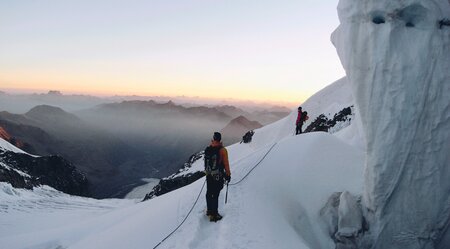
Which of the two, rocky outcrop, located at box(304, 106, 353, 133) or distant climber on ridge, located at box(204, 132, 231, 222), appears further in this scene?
rocky outcrop, located at box(304, 106, 353, 133)

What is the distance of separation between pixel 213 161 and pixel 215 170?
32 centimetres

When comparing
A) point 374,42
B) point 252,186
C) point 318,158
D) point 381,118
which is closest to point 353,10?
point 374,42

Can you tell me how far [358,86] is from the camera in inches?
558

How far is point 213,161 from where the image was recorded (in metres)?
13.1

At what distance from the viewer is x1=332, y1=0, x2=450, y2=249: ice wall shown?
42.6 feet

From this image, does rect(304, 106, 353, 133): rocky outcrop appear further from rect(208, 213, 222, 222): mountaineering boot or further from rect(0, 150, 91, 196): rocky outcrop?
rect(0, 150, 91, 196): rocky outcrop

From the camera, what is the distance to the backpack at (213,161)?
513 inches

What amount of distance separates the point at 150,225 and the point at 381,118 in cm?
940

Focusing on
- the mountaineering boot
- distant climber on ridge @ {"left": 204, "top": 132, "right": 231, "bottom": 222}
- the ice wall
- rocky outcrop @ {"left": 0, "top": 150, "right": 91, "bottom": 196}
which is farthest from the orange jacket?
rocky outcrop @ {"left": 0, "top": 150, "right": 91, "bottom": 196}

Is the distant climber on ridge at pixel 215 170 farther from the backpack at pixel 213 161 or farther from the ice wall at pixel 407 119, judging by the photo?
the ice wall at pixel 407 119

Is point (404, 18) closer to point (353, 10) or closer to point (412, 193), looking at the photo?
point (353, 10)

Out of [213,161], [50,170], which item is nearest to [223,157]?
[213,161]

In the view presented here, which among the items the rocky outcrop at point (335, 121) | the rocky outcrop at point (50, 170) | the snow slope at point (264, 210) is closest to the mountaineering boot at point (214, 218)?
the snow slope at point (264, 210)

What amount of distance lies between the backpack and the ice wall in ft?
18.6
